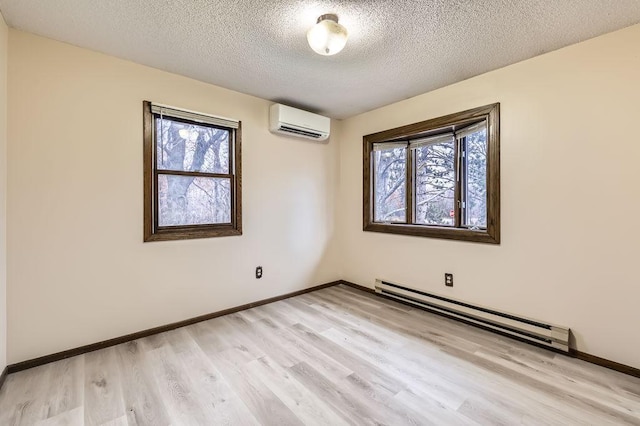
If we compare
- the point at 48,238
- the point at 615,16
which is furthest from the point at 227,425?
the point at 615,16

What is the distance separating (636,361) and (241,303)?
3.13 metres

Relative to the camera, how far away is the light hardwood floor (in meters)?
1.53

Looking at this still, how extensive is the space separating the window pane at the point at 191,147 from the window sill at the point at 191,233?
56 centimetres

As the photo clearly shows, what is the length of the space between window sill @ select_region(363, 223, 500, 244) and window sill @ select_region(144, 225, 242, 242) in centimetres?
165

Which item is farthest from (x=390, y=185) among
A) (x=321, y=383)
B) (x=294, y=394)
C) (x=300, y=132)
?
(x=294, y=394)

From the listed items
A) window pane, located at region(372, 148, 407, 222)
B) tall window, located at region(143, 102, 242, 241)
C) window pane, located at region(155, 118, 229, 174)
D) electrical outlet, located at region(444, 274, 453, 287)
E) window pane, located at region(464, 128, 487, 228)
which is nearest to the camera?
tall window, located at region(143, 102, 242, 241)

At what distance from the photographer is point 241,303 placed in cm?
302

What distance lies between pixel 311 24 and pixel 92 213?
2.10 metres

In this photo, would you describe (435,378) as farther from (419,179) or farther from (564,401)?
(419,179)

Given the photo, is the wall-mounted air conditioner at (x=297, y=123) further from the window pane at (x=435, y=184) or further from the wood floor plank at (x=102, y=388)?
the wood floor plank at (x=102, y=388)

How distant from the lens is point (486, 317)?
100 inches

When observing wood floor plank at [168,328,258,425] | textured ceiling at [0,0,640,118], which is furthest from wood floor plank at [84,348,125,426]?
textured ceiling at [0,0,640,118]

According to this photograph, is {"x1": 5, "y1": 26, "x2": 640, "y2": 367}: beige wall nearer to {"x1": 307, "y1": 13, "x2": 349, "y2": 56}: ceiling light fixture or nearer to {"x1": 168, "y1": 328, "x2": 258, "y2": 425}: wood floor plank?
{"x1": 168, "y1": 328, "x2": 258, "y2": 425}: wood floor plank

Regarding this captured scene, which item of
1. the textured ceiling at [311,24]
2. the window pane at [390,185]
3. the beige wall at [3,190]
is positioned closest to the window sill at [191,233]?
the beige wall at [3,190]
